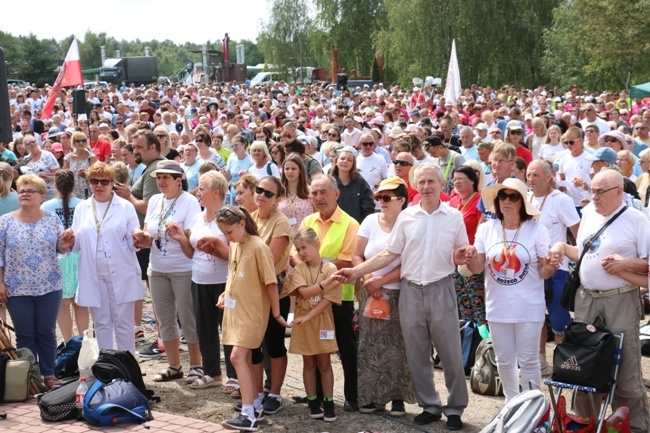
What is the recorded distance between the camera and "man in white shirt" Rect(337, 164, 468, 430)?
679 cm

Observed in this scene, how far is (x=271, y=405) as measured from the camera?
728 centimetres

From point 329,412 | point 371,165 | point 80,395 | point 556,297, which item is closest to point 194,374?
point 80,395

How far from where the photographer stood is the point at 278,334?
7250 mm

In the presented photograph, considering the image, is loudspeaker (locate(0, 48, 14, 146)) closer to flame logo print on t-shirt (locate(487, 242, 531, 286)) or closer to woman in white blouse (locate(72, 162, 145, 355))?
woman in white blouse (locate(72, 162, 145, 355))

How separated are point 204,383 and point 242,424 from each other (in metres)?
1.27

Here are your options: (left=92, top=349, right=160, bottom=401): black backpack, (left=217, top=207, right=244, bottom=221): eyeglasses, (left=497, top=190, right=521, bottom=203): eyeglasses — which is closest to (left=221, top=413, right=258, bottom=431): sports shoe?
(left=92, top=349, right=160, bottom=401): black backpack

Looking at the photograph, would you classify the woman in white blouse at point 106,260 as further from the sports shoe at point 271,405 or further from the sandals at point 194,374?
the sports shoe at point 271,405

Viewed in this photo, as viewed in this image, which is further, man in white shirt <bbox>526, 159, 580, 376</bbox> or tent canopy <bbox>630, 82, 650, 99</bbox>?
tent canopy <bbox>630, 82, 650, 99</bbox>

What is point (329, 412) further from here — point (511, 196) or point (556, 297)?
point (556, 297)

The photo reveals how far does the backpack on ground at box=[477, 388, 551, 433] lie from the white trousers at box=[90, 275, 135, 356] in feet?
11.7

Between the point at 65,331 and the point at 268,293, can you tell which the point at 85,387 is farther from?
the point at 65,331

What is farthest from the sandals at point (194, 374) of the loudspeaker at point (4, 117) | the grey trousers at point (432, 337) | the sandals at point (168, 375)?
the loudspeaker at point (4, 117)

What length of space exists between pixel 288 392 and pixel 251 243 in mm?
1574

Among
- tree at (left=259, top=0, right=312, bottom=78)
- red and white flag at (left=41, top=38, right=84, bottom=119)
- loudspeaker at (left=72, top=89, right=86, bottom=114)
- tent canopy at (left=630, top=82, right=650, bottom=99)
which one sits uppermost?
→ tree at (left=259, top=0, right=312, bottom=78)
